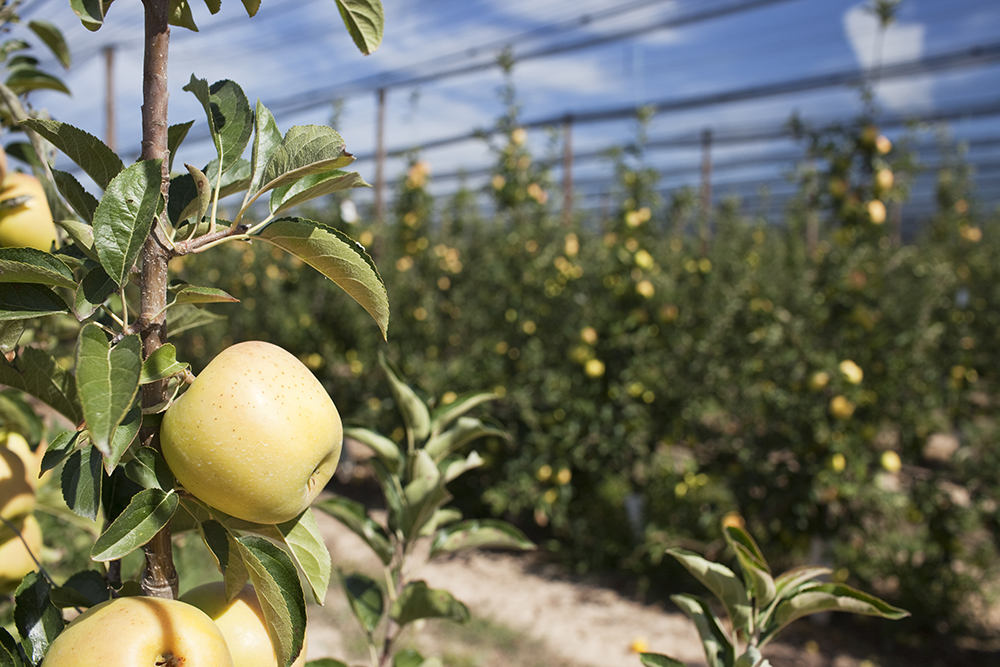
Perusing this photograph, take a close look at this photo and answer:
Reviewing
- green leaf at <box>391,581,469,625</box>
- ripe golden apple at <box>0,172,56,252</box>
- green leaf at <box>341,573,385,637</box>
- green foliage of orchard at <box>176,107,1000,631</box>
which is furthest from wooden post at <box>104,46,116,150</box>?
green leaf at <box>391,581,469,625</box>

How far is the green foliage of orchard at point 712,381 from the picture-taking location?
10.8ft

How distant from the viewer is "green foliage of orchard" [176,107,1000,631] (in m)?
3.28

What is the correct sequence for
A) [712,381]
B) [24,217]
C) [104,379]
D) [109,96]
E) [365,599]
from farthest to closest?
1. [109,96]
2. [712,381]
3. [365,599]
4. [24,217]
5. [104,379]

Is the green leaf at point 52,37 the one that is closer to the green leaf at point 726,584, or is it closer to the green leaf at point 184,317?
the green leaf at point 184,317

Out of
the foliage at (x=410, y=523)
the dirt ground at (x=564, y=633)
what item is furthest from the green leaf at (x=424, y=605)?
the dirt ground at (x=564, y=633)

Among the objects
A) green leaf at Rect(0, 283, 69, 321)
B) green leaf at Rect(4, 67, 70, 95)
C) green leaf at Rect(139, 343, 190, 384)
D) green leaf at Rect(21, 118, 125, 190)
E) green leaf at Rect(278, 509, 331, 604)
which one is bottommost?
green leaf at Rect(278, 509, 331, 604)

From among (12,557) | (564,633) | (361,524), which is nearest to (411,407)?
(361,524)

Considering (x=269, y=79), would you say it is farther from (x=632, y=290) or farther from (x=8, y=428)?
(x=8, y=428)

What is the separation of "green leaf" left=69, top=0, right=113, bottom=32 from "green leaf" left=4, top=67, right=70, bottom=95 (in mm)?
648

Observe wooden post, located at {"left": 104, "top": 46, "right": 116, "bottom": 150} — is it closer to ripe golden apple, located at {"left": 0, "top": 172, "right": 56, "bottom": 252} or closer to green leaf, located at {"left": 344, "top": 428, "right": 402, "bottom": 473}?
ripe golden apple, located at {"left": 0, "top": 172, "right": 56, "bottom": 252}

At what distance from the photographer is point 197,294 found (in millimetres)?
592

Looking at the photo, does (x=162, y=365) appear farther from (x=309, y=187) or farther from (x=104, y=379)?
(x=309, y=187)

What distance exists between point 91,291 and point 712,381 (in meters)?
3.93

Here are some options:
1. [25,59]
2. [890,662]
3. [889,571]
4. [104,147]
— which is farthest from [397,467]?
[889,571]
